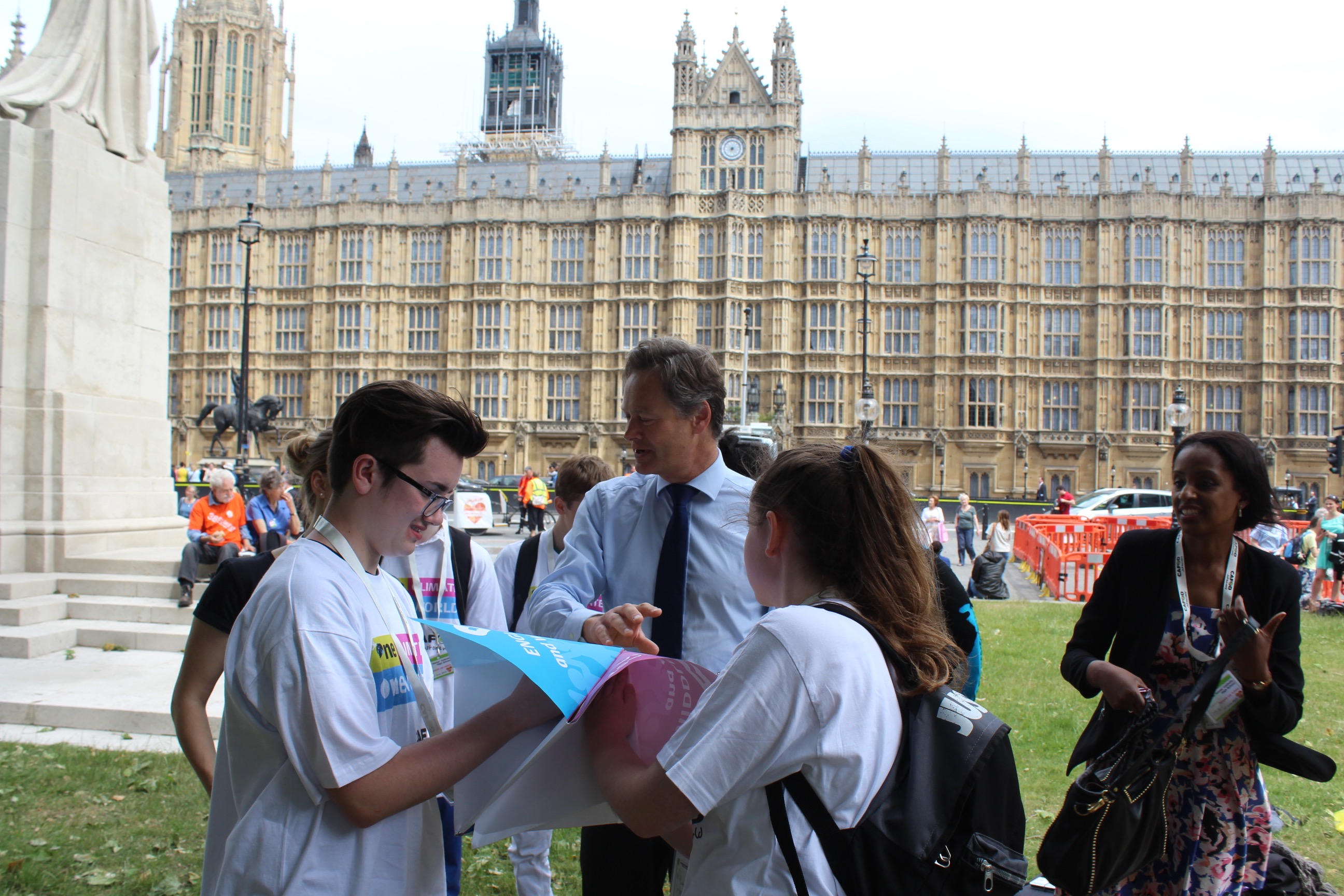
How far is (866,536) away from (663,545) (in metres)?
1.12

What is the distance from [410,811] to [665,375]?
4.74 feet

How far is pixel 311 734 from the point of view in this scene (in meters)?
1.66

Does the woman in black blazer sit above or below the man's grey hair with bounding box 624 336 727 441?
below

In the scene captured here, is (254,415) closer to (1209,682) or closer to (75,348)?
(75,348)

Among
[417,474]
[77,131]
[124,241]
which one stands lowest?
[417,474]

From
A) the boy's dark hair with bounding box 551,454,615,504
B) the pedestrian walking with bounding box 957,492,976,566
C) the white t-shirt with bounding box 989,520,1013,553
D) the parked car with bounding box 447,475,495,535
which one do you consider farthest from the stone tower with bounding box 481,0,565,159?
the boy's dark hair with bounding box 551,454,615,504

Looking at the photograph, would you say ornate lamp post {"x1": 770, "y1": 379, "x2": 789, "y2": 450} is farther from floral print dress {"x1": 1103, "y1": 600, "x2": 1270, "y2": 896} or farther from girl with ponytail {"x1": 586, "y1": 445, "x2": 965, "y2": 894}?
girl with ponytail {"x1": 586, "y1": 445, "x2": 965, "y2": 894}

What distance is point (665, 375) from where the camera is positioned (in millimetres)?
2797

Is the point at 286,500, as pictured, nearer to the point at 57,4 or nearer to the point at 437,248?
the point at 57,4

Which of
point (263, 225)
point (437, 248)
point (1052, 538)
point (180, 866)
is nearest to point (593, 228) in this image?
point (437, 248)

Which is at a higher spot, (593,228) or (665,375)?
(593,228)

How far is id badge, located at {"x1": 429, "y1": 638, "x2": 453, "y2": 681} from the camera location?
204cm

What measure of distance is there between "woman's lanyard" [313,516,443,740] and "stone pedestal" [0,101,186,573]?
784cm

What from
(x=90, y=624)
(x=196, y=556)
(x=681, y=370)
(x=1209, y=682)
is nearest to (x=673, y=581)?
(x=681, y=370)
